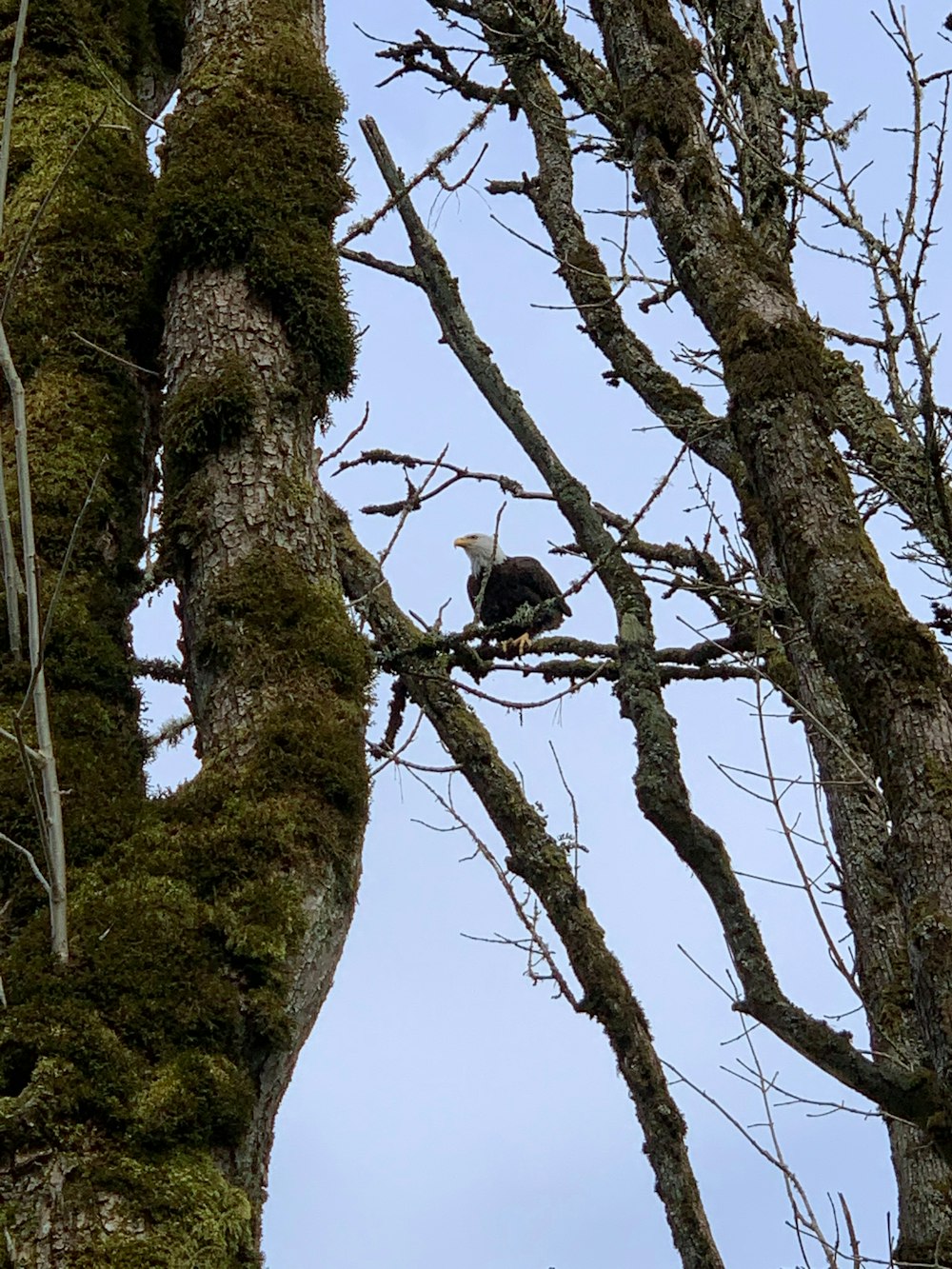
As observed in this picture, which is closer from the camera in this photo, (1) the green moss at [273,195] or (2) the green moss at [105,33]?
(1) the green moss at [273,195]

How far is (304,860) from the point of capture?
228 cm

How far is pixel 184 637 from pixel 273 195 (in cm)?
103

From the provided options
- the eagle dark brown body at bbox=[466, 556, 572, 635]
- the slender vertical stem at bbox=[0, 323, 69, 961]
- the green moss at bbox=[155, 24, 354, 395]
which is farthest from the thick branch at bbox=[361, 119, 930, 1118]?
the eagle dark brown body at bbox=[466, 556, 572, 635]

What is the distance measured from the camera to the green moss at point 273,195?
2.93 metres

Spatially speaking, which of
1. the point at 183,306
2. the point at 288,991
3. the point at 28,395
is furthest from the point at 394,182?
the point at 288,991

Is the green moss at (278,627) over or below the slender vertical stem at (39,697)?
over

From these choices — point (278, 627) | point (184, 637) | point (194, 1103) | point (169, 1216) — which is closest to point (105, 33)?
point (184, 637)

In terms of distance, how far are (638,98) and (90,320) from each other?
1.71m

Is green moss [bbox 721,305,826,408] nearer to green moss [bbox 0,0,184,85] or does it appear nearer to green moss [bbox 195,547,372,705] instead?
green moss [bbox 195,547,372,705]

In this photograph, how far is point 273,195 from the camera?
303 cm

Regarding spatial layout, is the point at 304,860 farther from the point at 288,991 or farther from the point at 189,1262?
the point at 189,1262

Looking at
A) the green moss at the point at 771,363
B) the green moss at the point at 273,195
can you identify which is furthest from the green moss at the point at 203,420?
the green moss at the point at 771,363

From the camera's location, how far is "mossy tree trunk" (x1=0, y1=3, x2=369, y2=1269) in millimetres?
1896

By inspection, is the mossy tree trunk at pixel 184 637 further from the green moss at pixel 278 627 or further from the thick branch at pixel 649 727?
the thick branch at pixel 649 727
